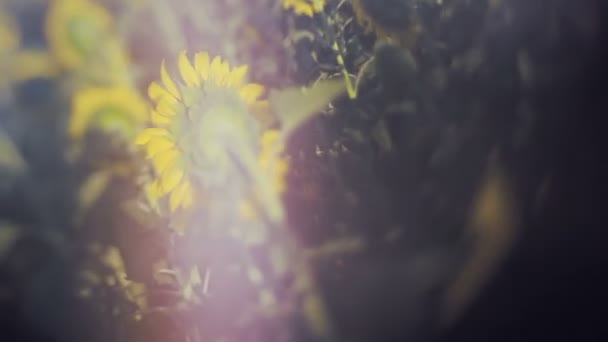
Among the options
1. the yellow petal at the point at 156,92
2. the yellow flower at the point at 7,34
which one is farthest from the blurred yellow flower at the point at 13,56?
the yellow petal at the point at 156,92

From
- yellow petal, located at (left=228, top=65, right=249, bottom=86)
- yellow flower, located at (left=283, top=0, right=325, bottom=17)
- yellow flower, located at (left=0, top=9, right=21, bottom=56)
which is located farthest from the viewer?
yellow flower, located at (left=283, top=0, right=325, bottom=17)

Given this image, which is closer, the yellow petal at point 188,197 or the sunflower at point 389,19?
the yellow petal at point 188,197

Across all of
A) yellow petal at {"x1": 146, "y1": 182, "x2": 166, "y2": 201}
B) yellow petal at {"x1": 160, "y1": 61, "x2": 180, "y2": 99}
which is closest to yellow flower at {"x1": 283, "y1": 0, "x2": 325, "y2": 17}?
yellow petal at {"x1": 160, "y1": 61, "x2": 180, "y2": 99}

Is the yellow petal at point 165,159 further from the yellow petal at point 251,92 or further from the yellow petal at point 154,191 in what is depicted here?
the yellow petal at point 251,92

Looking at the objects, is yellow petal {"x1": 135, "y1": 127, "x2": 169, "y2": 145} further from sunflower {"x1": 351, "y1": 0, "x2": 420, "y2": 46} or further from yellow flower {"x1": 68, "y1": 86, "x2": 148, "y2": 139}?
sunflower {"x1": 351, "y1": 0, "x2": 420, "y2": 46}

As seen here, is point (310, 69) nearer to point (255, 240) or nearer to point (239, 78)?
point (239, 78)

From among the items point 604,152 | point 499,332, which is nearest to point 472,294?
point 499,332

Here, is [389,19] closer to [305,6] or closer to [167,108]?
[305,6]
